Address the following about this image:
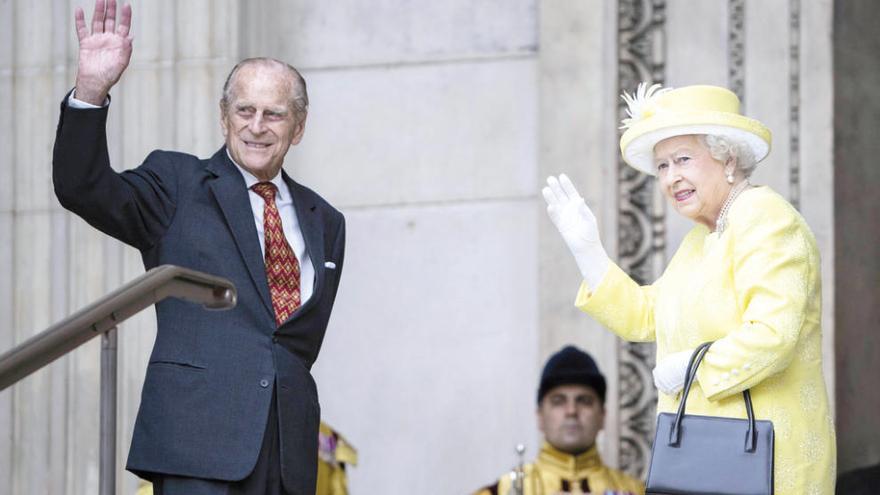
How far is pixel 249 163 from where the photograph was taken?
6445 millimetres

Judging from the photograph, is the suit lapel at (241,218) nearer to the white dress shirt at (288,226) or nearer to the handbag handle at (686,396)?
the white dress shirt at (288,226)

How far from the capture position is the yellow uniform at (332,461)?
8.81m

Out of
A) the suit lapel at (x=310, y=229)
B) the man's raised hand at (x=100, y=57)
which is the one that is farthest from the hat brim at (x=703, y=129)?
the man's raised hand at (x=100, y=57)

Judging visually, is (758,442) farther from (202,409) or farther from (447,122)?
(447,122)

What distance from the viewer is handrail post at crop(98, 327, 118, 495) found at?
5762mm

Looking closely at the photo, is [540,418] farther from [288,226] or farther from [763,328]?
[763,328]

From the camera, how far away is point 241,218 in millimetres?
6348

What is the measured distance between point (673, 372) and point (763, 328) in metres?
0.30

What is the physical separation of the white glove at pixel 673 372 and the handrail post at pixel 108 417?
1552mm

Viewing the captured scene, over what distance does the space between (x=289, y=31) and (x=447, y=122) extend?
842 mm

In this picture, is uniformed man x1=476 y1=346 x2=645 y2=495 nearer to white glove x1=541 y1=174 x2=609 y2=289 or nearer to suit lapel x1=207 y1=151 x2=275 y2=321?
white glove x1=541 y1=174 x2=609 y2=289

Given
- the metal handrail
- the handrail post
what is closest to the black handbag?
the metal handrail

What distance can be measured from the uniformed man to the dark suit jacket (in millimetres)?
2610

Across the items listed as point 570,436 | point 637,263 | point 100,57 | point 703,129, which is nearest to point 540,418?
point 570,436
